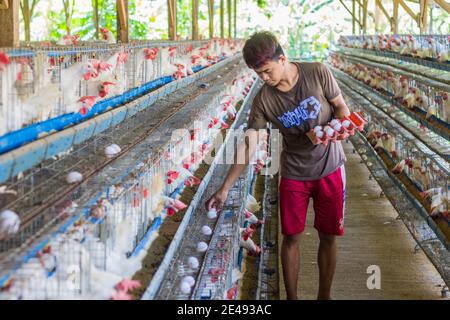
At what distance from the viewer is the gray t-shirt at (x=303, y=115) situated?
3.30 meters

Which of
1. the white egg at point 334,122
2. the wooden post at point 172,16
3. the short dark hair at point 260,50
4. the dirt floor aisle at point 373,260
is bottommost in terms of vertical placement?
the dirt floor aisle at point 373,260

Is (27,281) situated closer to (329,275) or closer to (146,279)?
(146,279)

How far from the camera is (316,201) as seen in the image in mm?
3461

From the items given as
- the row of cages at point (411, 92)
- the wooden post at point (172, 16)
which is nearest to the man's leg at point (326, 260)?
the row of cages at point (411, 92)

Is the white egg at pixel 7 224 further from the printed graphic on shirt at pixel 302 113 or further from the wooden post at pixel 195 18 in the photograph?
the wooden post at pixel 195 18

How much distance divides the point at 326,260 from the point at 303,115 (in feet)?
2.35

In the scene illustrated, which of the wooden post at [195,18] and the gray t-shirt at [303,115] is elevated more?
the wooden post at [195,18]

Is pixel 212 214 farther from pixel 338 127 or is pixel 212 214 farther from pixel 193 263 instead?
pixel 338 127

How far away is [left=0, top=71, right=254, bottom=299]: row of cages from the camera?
6.64 ft

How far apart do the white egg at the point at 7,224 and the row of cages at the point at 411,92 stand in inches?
152

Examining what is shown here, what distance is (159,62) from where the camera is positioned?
17.9ft

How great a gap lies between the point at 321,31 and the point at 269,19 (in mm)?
2235

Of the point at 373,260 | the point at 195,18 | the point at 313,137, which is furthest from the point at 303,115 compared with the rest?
the point at 195,18
